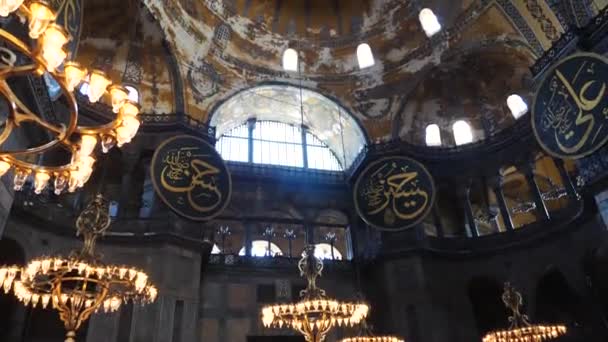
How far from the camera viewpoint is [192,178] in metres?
9.85

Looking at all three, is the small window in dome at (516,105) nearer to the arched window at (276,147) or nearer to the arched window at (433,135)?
the arched window at (433,135)

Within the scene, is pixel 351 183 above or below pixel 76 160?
above

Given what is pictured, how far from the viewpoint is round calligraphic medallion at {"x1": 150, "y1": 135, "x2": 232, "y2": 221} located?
30.9ft

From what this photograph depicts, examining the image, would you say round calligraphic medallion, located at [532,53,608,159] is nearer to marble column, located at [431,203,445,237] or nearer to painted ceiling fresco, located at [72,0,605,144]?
painted ceiling fresco, located at [72,0,605,144]

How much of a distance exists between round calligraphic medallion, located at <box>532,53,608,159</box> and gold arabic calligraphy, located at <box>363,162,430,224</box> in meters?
2.94

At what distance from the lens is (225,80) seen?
42.7 ft

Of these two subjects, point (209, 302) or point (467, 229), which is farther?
point (467, 229)

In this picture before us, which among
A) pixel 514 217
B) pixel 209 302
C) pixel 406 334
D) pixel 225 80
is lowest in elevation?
pixel 406 334

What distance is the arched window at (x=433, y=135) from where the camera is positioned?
13.4m

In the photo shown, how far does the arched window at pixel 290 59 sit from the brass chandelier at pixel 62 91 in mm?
10302

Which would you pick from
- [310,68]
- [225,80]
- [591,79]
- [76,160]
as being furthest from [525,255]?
[76,160]

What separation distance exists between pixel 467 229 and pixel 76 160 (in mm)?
10872

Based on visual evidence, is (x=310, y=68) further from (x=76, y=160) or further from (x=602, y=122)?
(x=76, y=160)

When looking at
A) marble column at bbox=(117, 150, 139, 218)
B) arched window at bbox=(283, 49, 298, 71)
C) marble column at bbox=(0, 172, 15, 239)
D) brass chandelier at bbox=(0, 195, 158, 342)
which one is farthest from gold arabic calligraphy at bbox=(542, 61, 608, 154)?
marble column at bbox=(0, 172, 15, 239)
